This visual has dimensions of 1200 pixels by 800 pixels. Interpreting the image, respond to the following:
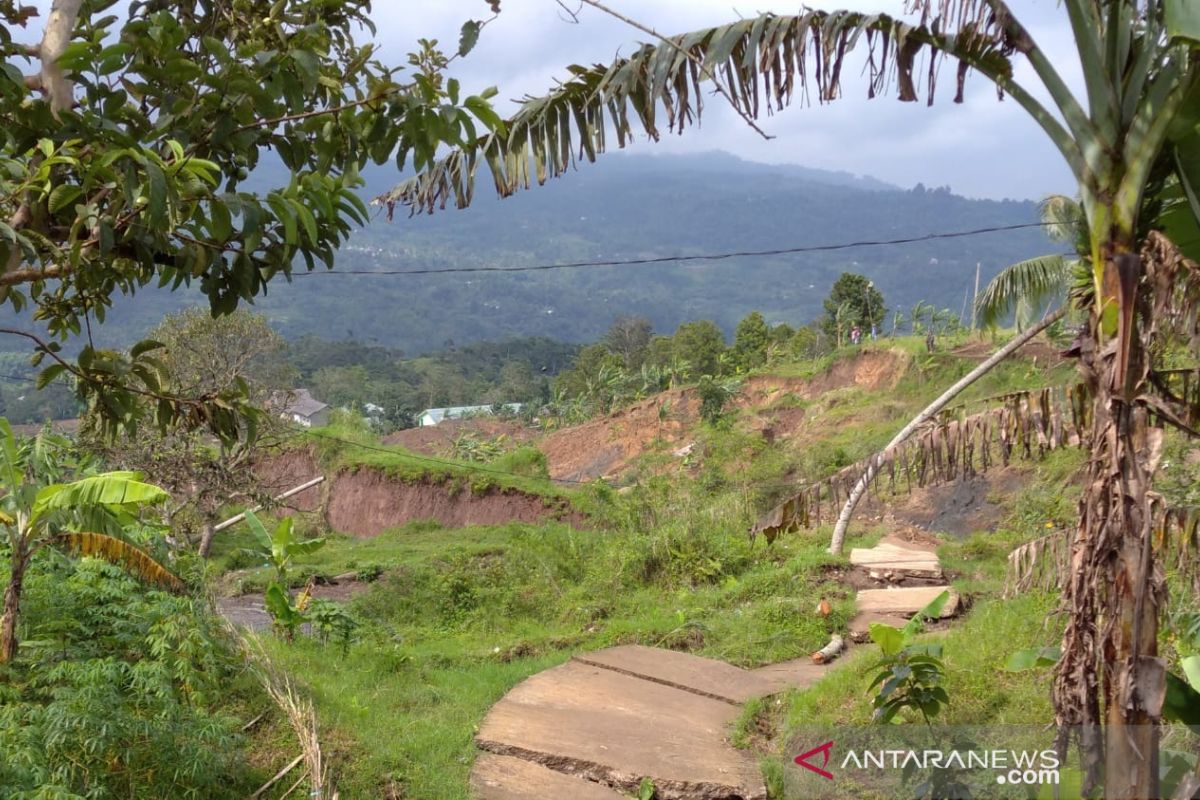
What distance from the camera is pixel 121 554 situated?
6.44m

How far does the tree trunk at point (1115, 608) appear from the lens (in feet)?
9.96

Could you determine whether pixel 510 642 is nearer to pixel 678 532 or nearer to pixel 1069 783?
pixel 678 532

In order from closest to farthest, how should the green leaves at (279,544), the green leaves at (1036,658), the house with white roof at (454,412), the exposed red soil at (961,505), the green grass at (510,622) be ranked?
the green leaves at (1036,658) → the green grass at (510,622) → the green leaves at (279,544) → the exposed red soil at (961,505) → the house with white roof at (454,412)

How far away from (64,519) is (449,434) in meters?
36.5

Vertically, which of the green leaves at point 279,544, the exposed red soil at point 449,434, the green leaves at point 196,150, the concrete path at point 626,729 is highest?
the green leaves at point 196,150

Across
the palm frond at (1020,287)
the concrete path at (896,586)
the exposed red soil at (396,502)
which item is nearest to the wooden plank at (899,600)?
the concrete path at (896,586)

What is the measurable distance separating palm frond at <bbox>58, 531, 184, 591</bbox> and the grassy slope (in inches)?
53.4

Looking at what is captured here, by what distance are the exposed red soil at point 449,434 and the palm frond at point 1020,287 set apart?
98.3 ft

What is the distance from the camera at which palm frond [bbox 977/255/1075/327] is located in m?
8.05

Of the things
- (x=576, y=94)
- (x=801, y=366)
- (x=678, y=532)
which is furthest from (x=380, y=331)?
(x=576, y=94)

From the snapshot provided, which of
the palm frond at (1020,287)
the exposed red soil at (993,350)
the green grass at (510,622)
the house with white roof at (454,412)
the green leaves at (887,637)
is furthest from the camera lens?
the house with white roof at (454,412)

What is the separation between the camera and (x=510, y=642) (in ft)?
38.3

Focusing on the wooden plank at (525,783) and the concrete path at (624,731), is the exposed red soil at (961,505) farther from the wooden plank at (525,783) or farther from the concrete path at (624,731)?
the wooden plank at (525,783)

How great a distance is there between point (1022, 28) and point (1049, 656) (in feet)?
7.93
